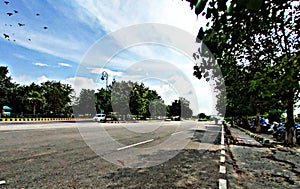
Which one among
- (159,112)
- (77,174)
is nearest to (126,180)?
(77,174)

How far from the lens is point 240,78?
36.2 ft

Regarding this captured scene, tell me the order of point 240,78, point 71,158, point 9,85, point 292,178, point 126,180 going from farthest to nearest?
1. point 9,85
2. point 240,78
3. point 71,158
4. point 292,178
5. point 126,180

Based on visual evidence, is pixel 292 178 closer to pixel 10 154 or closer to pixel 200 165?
pixel 200 165

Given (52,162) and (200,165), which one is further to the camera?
(200,165)

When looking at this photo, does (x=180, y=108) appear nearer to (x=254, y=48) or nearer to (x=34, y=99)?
(x=34, y=99)

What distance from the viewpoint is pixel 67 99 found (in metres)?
81.6

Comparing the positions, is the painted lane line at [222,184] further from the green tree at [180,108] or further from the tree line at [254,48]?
the green tree at [180,108]

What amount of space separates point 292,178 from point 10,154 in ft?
26.5

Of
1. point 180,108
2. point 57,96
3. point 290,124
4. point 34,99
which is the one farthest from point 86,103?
point 290,124

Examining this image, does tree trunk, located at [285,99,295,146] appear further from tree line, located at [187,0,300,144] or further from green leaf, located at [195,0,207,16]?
green leaf, located at [195,0,207,16]

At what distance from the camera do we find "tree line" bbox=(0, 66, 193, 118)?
57469mm

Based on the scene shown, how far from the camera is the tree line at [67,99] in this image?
57.5 m

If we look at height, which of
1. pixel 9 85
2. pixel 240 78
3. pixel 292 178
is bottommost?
pixel 292 178

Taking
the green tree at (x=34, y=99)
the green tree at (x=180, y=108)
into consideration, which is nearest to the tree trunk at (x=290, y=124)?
the green tree at (x=34, y=99)
